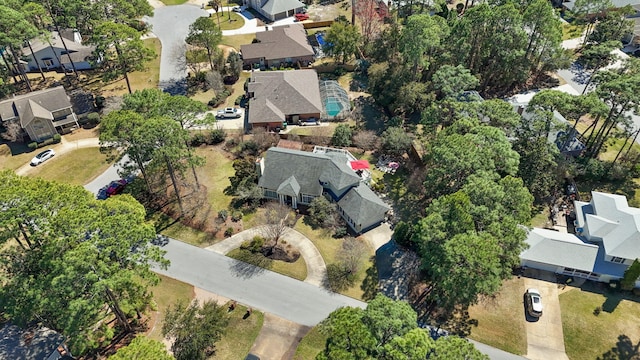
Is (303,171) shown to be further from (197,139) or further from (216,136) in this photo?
(197,139)

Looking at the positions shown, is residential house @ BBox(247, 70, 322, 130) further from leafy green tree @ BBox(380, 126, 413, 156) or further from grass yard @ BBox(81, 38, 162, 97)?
grass yard @ BBox(81, 38, 162, 97)

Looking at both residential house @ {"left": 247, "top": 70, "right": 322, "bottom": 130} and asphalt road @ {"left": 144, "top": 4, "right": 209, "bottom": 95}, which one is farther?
asphalt road @ {"left": 144, "top": 4, "right": 209, "bottom": 95}

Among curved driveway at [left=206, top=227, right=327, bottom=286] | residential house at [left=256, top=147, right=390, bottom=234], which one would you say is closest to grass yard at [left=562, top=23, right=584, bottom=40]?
residential house at [left=256, top=147, right=390, bottom=234]

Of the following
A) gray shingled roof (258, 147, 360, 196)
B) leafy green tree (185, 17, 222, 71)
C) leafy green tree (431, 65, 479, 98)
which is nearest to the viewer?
gray shingled roof (258, 147, 360, 196)

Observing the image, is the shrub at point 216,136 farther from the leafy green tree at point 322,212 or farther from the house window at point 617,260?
the house window at point 617,260

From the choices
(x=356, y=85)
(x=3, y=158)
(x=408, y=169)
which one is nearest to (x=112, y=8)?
(x=3, y=158)

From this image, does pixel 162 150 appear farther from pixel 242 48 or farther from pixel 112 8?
pixel 112 8
